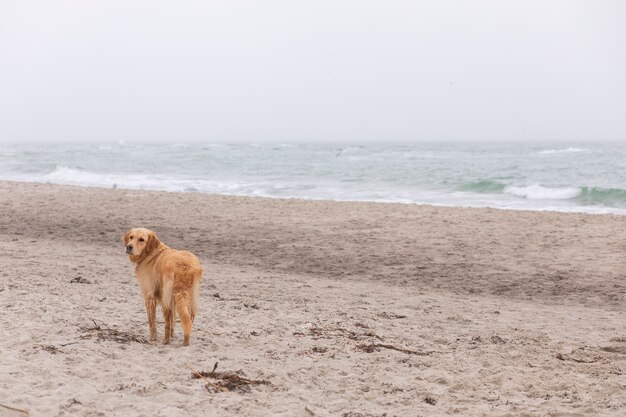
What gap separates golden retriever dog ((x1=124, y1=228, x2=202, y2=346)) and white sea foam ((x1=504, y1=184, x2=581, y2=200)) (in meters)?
19.5

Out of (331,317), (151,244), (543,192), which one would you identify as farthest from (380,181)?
(151,244)

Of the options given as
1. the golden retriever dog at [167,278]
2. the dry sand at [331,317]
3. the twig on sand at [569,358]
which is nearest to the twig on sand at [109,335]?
the dry sand at [331,317]

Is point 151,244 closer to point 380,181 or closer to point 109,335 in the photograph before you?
point 109,335

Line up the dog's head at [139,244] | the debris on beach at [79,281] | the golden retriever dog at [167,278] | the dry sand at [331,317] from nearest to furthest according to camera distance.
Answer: the dry sand at [331,317], the golden retriever dog at [167,278], the dog's head at [139,244], the debris on beach at [79,281]

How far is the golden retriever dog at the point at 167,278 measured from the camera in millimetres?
5359

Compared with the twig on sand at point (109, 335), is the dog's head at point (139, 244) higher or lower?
higher

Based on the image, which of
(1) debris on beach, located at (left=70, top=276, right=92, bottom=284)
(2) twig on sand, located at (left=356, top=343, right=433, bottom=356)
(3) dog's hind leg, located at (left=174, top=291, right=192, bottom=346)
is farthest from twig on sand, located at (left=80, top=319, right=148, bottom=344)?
(1) debris on beach, located at (left=70, top=276, right=92, bottom=284)

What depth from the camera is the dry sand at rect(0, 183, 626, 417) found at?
15.1 ft

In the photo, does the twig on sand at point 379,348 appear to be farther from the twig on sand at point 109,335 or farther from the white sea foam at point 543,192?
the white sea foam at point 543,192

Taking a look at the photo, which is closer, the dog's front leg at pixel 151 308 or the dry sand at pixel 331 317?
the dry sand at pixel 331 317

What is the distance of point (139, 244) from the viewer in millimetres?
5613

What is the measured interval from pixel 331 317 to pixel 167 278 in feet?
7.05

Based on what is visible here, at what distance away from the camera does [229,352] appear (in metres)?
5.57

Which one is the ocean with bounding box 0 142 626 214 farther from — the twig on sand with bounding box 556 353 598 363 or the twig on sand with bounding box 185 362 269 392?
the twig on sand with bounding box 185 362 269 392
